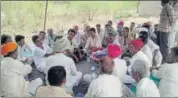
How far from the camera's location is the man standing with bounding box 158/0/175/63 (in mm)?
6270

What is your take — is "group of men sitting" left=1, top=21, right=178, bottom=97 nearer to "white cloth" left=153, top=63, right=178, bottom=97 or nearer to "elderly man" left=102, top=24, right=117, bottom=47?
"white cloth" left=153, top=63, right=178, bottom=97

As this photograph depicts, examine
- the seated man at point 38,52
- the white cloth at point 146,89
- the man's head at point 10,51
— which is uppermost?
the man's head at point 10,51

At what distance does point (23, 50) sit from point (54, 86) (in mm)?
3338

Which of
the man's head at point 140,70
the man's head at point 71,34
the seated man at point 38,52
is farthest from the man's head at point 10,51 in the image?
the man's head at point 71,34

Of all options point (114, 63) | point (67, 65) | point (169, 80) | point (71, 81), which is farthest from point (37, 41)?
point (169, 80)

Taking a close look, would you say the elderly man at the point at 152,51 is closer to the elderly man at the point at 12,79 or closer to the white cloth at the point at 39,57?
the white cloth at the point at 39,57

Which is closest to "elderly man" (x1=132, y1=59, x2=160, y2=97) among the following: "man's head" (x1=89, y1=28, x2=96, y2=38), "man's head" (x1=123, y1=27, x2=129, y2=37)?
"man's head" (x1=89, y1=28, x2=96, y2=38)

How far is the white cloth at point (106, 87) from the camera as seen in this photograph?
3275 mm

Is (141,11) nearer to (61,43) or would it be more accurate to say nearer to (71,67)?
(61,43)

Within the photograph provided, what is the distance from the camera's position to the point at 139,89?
3281 mm

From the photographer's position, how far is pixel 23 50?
6293 mm

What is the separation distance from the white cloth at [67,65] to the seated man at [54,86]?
4.79 feet

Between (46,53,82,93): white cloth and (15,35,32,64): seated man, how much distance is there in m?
1.36

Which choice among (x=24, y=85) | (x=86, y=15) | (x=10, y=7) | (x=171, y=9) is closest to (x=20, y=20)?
(x=10, y=7)
